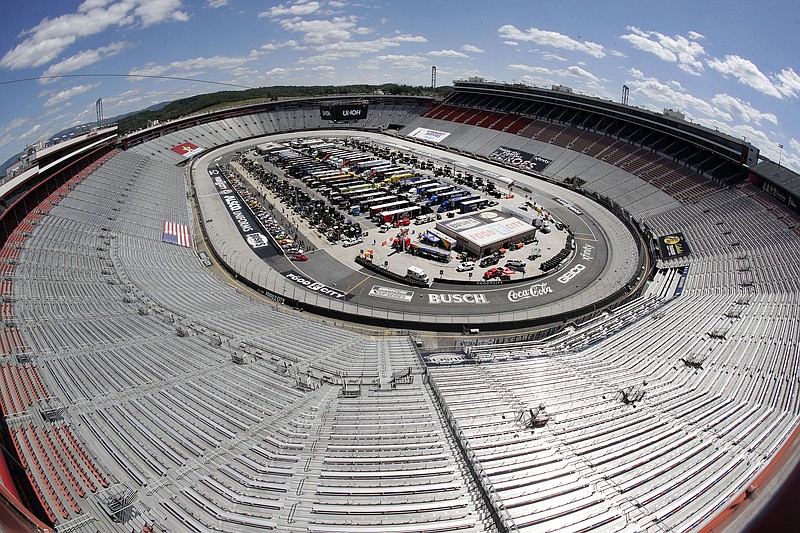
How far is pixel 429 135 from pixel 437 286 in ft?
215

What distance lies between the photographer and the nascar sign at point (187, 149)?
279 ft

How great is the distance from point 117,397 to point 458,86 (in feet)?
341

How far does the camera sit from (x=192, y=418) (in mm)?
16562

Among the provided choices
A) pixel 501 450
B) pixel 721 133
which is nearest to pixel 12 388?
pixel 501 450

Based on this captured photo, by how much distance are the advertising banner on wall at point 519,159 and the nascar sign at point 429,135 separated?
1613cm

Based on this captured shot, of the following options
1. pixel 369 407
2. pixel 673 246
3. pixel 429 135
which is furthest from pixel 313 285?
pixel 429 135

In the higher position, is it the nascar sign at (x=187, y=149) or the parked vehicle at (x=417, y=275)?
the nascar sign at (x=187, y=149)

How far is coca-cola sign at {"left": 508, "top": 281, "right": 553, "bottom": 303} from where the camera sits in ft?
122

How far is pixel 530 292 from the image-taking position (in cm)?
3822

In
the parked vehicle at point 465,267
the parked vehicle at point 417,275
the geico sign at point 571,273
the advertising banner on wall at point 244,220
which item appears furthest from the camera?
the advertising banner on wall at point 244,220

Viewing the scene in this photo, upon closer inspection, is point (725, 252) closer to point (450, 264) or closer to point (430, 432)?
point (450, 264)

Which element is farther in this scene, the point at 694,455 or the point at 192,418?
the point at 192,418

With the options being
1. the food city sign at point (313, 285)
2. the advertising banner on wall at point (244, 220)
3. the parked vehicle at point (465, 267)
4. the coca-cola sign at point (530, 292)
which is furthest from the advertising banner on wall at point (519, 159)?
the food city sign at point (313, 285)

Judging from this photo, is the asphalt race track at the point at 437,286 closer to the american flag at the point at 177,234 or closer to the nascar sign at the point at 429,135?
the american flag at the point at 177,234
